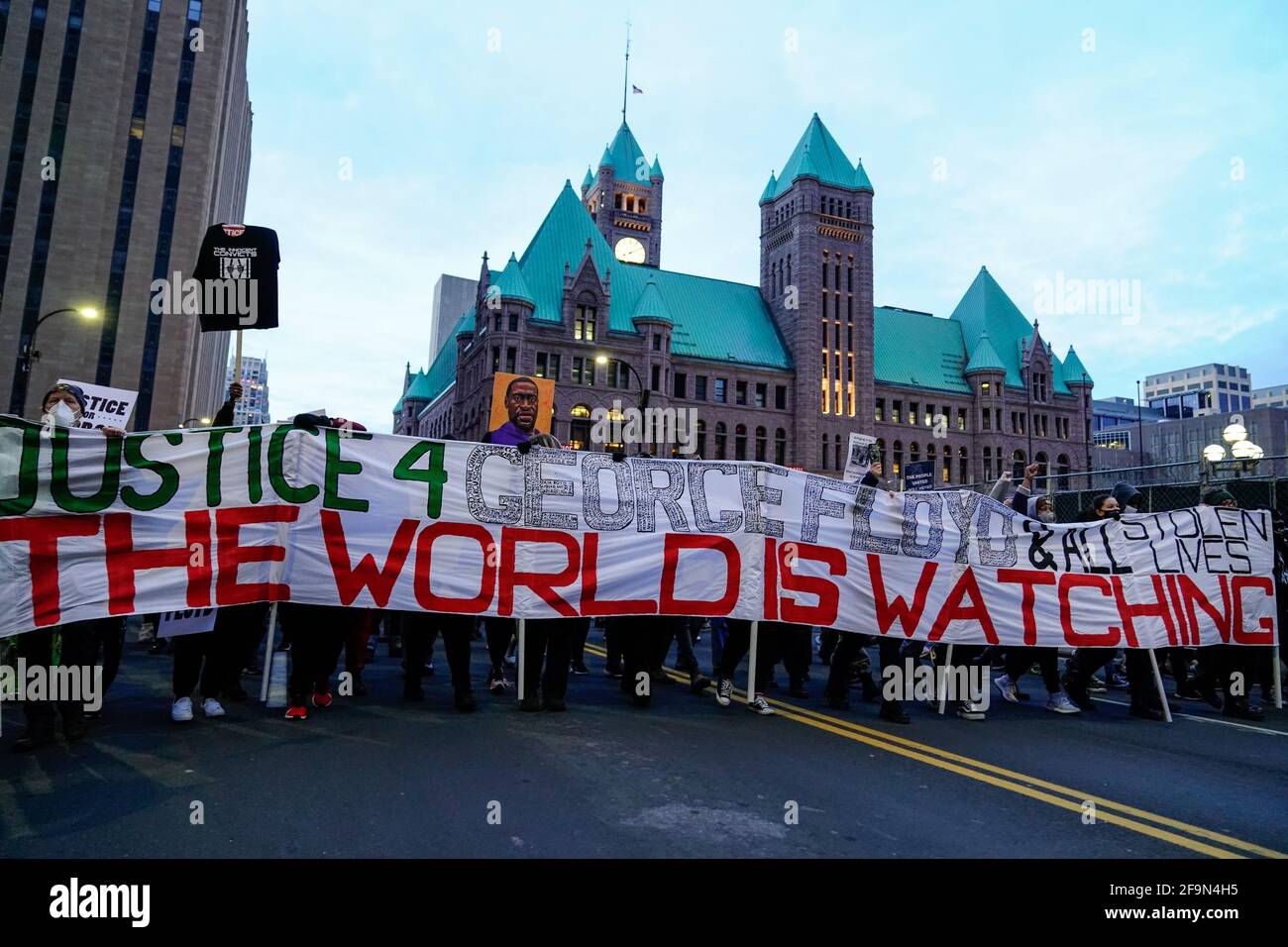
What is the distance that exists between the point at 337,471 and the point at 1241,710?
9.89 metres

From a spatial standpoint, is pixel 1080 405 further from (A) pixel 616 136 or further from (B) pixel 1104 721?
(B) pixel 1104 721

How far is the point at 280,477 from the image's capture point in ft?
22.8

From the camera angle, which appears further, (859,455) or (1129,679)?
(859,455)

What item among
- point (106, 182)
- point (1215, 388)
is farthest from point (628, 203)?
point (1215, 388)

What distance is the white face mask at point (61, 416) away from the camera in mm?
6273

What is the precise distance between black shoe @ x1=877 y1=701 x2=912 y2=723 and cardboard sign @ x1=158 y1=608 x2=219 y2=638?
6.04m

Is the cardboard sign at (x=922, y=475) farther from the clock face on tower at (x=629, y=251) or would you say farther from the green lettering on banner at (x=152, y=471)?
the clock face on tower at (x=629, y=251)

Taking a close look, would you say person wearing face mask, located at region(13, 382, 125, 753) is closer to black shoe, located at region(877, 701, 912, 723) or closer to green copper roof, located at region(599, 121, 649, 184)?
black shoe, located at region(877, 701, 912, 723)

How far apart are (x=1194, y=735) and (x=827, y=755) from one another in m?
4.21

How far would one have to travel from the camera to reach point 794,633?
8.67 m

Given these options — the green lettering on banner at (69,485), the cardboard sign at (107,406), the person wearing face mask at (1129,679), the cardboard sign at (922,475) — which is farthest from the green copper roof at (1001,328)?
the green lettering on banner at (69,485)

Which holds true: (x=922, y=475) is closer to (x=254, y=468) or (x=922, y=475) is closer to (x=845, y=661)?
(x=845, y=661)

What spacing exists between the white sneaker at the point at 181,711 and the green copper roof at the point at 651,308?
61.0 meters
